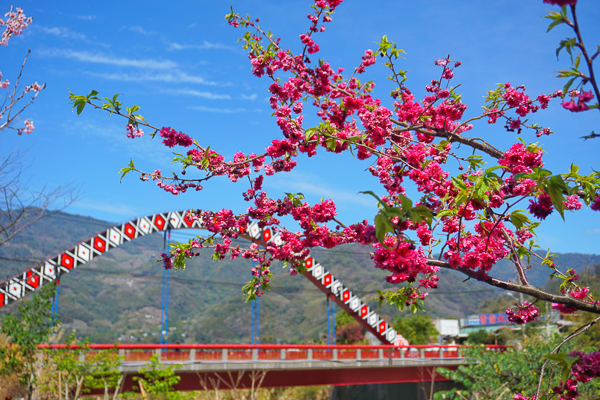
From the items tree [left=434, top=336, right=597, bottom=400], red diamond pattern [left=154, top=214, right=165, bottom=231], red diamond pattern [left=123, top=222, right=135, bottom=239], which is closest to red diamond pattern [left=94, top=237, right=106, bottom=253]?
red diamond pattern [left=123, top=222, right=135, bottom=239]

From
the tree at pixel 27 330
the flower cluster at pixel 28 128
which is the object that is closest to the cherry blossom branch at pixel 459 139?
the flower cluster at pixel 28 128

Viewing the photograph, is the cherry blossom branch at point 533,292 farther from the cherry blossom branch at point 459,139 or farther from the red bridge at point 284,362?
the red bridge at point 284,362

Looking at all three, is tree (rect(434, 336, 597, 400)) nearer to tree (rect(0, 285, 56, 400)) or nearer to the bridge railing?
the bridge railing

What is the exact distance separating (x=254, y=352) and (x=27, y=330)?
29.8 feet

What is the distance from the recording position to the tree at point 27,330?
31.7 ft

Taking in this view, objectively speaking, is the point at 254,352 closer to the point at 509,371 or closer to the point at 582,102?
the point at 509,371

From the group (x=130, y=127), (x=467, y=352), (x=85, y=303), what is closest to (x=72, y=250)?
(x=467, y=352)

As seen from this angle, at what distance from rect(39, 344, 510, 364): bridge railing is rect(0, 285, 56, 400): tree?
1409 millimetres

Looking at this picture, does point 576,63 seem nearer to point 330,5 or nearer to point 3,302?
point 330,5

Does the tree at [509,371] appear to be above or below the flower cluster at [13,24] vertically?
below

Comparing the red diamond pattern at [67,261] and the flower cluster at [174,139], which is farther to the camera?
the red diamond pattern at [67,261]

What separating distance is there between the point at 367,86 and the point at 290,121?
0.94 metres

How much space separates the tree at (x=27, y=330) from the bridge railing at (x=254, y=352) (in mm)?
1409

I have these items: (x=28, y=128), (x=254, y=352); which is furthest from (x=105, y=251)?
(x=28, y=128)
